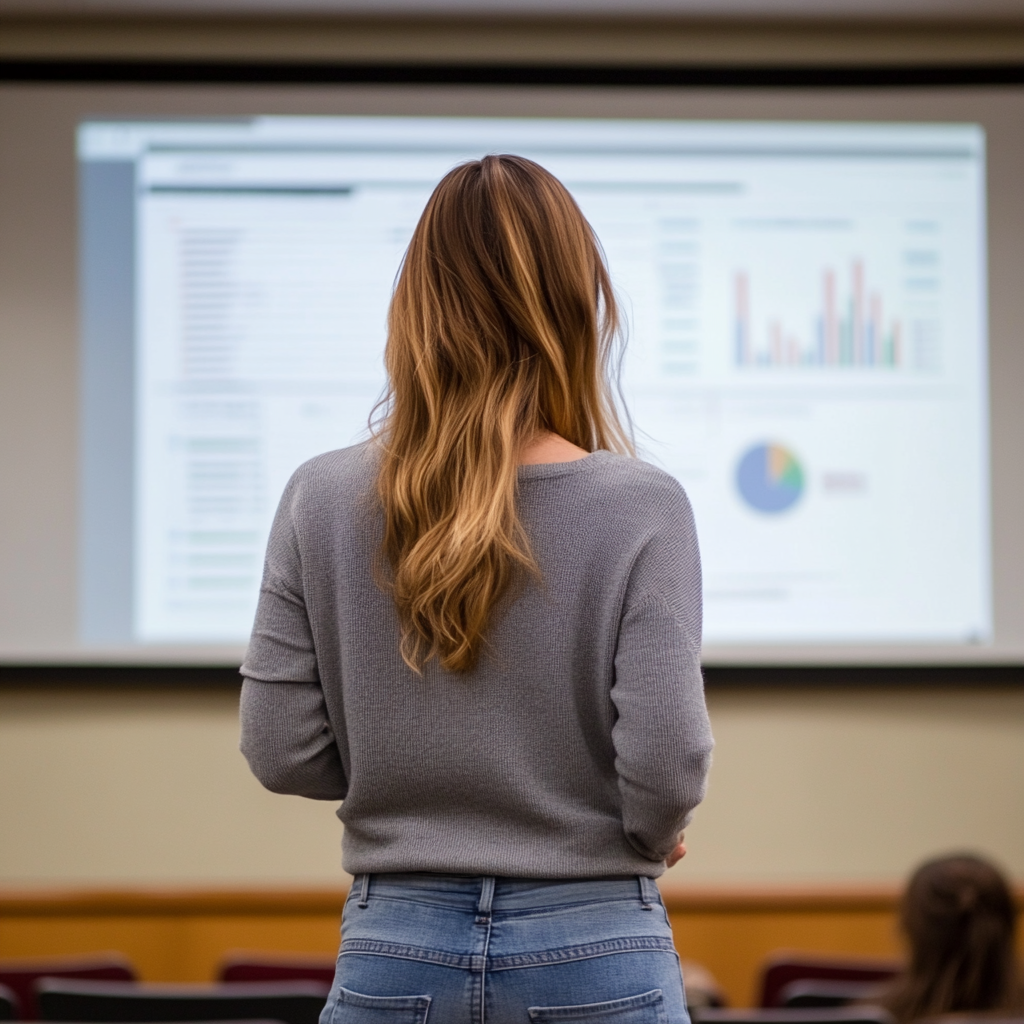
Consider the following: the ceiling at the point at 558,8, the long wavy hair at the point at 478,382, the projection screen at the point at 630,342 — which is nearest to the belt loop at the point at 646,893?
the long wavy hair at the point at 478,382

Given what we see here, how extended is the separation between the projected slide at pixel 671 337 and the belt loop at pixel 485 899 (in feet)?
8.44

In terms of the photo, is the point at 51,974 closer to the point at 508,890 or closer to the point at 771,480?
the point at 508,890

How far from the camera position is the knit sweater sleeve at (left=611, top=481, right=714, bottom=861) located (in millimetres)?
1003

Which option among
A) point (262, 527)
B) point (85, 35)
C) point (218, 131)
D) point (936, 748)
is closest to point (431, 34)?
point (218, 131)

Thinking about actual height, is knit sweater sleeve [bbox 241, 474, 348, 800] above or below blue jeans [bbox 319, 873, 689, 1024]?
above

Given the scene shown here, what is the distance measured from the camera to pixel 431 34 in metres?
3.60

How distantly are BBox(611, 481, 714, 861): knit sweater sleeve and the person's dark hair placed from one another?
4.28ft

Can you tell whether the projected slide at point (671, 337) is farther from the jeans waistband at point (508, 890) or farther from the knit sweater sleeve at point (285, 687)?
the jeans waistband at point (508, 890)

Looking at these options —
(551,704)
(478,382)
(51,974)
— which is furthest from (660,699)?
(51,974)

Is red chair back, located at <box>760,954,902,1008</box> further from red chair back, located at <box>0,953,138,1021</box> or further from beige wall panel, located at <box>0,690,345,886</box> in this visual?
beige wall panel, located at <box>0,690,345,886</box>

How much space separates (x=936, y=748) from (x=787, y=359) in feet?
4.24

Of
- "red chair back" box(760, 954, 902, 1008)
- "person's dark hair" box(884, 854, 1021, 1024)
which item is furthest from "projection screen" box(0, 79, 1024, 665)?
"person's dark hair" box(884, 854, 1021, 1024)

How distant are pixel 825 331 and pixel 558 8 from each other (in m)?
1.27

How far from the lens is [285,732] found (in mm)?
1093
